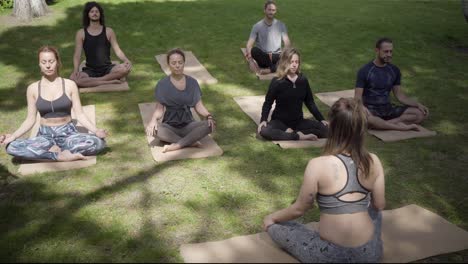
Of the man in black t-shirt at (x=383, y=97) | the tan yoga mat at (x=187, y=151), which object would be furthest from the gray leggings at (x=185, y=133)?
the man in black t-shirt at (x=383, y=97)

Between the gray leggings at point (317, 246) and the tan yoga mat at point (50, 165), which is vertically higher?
the gray leggings at point (317, 246)

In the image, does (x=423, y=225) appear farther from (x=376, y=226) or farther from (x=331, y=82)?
(x=331, y=82)

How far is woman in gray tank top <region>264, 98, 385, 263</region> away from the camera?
11.6ft

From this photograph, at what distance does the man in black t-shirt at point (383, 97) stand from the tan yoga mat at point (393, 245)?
2.45 metres

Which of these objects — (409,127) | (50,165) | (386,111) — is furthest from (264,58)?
(50,165)

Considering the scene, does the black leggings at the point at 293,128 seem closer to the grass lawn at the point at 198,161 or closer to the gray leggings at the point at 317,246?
the grass lawn at the point at 198,161

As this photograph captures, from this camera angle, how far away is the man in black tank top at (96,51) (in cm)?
850

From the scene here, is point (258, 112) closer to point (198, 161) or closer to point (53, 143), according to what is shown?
point (198, 161)

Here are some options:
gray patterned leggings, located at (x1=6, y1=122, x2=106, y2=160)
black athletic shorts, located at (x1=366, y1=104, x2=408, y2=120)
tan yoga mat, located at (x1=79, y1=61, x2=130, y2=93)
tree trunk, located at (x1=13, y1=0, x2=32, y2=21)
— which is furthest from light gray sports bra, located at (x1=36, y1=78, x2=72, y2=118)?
tree trunk, located at (x1=13, y1=0, x2=32, y2=21)

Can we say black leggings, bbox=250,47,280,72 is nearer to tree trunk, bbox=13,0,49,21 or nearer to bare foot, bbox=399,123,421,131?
bare foot, bbox=399,123,421,131

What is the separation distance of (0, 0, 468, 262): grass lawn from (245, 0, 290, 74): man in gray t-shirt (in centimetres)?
45

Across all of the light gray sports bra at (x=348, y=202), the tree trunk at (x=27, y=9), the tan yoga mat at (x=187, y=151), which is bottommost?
the tan yoga mat at (x=187, y=151)

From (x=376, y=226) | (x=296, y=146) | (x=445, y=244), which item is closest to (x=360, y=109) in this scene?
(x=376, y=226)

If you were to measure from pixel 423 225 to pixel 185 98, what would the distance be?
3.23m
